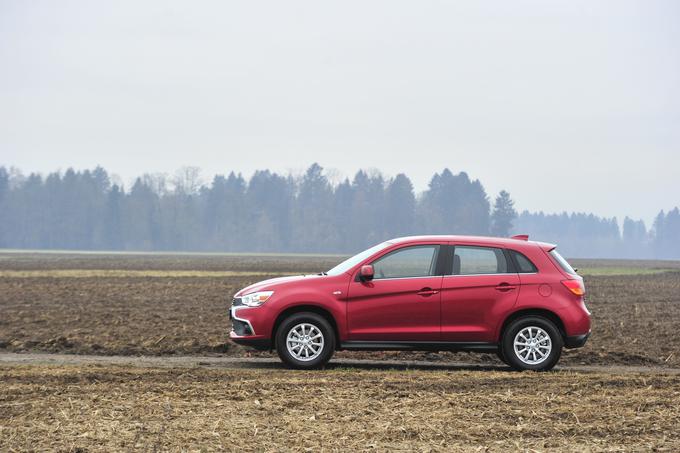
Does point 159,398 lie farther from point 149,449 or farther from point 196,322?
point 196,322

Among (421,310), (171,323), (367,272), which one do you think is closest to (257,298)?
(367,272)

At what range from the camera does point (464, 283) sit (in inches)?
498

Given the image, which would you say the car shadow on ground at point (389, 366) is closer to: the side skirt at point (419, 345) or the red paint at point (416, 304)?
the side skirt at point (419, 345)

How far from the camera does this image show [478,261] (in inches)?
504

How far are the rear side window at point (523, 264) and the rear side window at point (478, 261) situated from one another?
0.16 metres

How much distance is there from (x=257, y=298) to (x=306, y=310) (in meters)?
0.65

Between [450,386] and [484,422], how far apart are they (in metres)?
2.09

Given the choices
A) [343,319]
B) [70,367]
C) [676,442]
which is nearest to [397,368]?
[343,319]

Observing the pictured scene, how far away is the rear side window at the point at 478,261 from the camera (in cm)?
1273

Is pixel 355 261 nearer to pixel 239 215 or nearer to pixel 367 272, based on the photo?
pixel 367 272

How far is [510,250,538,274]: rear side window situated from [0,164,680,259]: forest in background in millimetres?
144358

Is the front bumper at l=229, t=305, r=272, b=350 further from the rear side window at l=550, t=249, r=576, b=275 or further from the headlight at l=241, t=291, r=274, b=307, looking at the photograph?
the rear side window at l=550, t=249, r=576, b=275

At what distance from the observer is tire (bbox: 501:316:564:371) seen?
41.3 ft

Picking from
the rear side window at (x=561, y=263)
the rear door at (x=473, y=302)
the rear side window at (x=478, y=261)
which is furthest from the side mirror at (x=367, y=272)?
the rear side window at (x=561, y=263)
